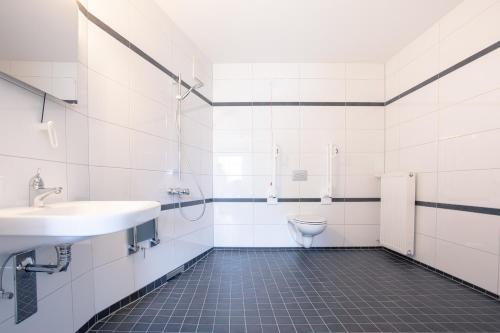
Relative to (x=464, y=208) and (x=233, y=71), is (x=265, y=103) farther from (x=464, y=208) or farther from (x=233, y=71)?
(x=464, y=208)

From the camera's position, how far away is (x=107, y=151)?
5.48 feet

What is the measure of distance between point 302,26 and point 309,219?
205 cm

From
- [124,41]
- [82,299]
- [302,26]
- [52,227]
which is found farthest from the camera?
[302,26]

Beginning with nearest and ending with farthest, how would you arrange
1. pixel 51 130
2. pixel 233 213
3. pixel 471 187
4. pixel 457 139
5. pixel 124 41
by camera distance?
pixel 51 130
pixel 124 41
pixel 471 187
pixel 457 139
pixel 233 213

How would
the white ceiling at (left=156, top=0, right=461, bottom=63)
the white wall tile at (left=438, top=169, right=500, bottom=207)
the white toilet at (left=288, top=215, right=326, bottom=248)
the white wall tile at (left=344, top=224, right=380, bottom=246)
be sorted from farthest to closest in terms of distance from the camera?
the white wall tile at (left=344, top=224, right=380, bottom=246)
the white toilet at (left=288, top=215, right=326, bottom=248)
the white ceiling at (left=156, top=0, right=461, bottom=63)
the white wall tile at (left=438, top=169, right=500, bottom=207)

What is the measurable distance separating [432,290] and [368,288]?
51 centimetres

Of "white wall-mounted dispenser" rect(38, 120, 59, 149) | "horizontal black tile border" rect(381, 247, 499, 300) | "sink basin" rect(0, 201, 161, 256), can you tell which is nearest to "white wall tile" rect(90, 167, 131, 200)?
"white wall-mounted dispenser" rect(38, 120, 59, 149)

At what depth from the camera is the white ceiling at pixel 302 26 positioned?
2.21m

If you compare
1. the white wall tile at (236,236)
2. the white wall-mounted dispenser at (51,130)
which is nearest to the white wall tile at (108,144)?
the white wall-mounted dispenser at (51,130)

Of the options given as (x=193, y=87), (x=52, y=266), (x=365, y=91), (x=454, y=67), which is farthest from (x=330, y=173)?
(x=52, y=266)

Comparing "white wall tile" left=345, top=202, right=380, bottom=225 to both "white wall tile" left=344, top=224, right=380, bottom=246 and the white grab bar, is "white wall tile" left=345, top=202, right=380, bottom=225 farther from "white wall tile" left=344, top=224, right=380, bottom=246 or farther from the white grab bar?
the white grab bar

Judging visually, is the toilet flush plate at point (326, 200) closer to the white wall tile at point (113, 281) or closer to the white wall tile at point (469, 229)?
the white wall tile at point (469, 229)

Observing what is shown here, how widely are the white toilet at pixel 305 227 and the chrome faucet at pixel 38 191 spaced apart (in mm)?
2334

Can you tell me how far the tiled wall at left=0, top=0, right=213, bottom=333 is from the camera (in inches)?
46.1
